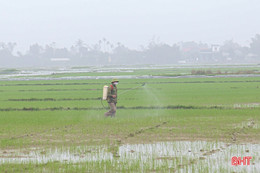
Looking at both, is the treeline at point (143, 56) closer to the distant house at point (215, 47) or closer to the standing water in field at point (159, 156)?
the distant house at point (215, 47)

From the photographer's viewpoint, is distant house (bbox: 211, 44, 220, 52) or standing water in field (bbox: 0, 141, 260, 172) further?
distant house (bbox: 211, 44, 220, 52)

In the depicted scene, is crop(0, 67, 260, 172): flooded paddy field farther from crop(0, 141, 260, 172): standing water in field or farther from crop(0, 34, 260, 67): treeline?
crop(0, 34, 260, 67): treeline

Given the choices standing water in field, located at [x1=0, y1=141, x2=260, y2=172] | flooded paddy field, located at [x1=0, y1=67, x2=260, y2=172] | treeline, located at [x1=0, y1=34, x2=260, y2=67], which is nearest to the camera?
standing water in field, located at [x1=0, y1=141, x2=260, y2=172]

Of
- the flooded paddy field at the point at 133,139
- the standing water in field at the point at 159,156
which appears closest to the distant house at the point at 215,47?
the flooded paddy field at the point at 133,139

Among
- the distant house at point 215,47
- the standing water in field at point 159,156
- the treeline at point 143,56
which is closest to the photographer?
the standing water in field at point 159,156

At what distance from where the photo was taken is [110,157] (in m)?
8.44

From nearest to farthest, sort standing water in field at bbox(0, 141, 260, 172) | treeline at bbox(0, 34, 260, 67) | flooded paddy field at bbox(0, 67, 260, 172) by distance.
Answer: standing water in field at bbox(0, 141, 260, 172) → flooded paddy field at bbox(0, 67, 260, 172) → treeline at bbox(0, 34, 260, 67)

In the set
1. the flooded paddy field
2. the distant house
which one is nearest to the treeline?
the distant house

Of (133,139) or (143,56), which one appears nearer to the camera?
(133,139)

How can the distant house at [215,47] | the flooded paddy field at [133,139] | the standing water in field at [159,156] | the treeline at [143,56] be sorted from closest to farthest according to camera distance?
1. the standing water in field at [159,156]
2. the flooded paddy field at [133,139]
3. the treeline at [143,56]
4. the distant house at [215,47]

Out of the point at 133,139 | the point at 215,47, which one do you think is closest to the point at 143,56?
the point at 215,47

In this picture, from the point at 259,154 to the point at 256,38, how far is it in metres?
154

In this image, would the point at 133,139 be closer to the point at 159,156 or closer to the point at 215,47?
the point at 159,156

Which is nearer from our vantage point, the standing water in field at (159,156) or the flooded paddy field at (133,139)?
the standing water in field at (159,156)
